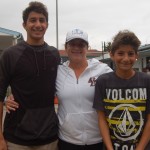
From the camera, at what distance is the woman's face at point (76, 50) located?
357cm

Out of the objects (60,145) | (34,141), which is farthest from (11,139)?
(60,145)

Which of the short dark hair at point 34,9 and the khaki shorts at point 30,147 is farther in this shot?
the short dark hair at point 34,9

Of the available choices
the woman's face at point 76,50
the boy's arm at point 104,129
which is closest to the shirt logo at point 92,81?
the woman's face at point 76,50

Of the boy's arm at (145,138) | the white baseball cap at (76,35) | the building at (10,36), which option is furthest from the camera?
the building at (10,36)

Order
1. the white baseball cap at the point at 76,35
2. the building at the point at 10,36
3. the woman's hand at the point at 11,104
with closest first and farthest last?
the woman's hand at the point at 11,104 < the white baseball cap at the point at 76,35 < the building at the point at 10,36

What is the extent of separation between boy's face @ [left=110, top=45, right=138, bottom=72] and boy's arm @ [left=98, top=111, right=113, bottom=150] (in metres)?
0.48

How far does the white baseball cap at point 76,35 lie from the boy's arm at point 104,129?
81 cm

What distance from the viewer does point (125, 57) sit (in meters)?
3.17

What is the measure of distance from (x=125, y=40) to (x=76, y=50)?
1.93ft

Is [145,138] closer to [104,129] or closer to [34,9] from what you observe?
[104,129]

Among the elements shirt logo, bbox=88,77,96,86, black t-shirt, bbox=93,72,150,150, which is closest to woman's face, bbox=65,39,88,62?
shirt logo, bbox=88,77,96,86

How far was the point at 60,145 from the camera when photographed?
11.8ft

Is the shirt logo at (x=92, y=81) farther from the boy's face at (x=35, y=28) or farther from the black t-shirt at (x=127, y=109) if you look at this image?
the boy's face at (x=35, y=28)

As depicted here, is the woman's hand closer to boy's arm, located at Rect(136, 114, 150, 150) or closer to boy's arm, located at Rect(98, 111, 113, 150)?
boy's arm, located at Rect(98, 111, 113, 150)
